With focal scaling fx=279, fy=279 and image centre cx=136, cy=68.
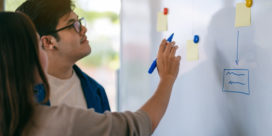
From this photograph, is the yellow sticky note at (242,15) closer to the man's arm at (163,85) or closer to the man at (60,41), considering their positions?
the man's arm at (163,85)

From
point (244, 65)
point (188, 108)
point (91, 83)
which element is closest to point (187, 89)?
point (188, 108)

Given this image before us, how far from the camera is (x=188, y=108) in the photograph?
94 centimetres

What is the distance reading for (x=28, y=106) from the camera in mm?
601

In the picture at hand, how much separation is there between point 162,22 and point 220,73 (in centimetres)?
33

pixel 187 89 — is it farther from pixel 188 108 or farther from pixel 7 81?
pixel 7 81

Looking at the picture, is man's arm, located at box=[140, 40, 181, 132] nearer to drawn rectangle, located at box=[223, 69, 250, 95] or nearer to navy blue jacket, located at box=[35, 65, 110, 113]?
drawn rectangle, located at box=[223, 69, 250, 95]

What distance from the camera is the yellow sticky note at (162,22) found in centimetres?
103

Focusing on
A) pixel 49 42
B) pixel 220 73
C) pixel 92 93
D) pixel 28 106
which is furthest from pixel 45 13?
pixel 220 73

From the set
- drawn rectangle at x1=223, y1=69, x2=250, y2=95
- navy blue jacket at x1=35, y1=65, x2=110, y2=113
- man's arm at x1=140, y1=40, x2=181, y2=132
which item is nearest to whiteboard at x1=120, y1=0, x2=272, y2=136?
drawn rectangle at x1=223, y1=69, x2=250, y2=95

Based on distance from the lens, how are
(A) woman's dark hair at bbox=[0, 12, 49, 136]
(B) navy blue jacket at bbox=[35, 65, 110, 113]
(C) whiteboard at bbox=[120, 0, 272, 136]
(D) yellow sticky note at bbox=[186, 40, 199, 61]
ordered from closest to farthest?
(A) woman's dark hair at bbox=[0, 12, 49, 136] < (C) whiteboard at bbox=[120, 0, 272, 136] < (D) yellow sticky note at bbox=[186, 40, 199, 61] < (B) navy blue jacket at bbox=[35, 65, 110, 113]

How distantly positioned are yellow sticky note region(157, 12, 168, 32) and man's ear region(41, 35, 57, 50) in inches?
15.3

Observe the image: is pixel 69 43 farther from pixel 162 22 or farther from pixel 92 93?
pixel 162 22

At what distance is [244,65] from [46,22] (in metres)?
0.65

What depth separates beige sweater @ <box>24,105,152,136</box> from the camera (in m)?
0.60
